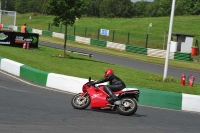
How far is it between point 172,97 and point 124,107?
10.9 feet

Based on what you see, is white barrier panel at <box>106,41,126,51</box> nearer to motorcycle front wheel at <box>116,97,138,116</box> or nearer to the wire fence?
the wire fence

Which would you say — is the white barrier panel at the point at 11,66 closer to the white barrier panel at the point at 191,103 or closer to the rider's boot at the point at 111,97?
the white barrier panel at the point at 191,103

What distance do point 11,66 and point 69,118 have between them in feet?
35.0

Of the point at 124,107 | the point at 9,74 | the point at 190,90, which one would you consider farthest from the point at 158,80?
the point at 124,107

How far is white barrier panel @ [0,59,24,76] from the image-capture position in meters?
19.7

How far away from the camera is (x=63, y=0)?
28047 millimetres

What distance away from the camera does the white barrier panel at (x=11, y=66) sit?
19.7 metres

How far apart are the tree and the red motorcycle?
1649cm

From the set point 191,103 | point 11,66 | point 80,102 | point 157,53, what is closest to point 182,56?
point 157,53

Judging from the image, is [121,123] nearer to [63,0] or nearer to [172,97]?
[172,97]

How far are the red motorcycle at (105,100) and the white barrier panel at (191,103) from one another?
3.13 m

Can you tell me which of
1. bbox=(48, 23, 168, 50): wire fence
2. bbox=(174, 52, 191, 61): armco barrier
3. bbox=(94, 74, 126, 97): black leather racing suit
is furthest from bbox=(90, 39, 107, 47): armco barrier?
bbox=(94, 74, 126, 97): black leather racing suit

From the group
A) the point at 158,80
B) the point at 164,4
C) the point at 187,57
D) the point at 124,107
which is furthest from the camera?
the point at 164,4

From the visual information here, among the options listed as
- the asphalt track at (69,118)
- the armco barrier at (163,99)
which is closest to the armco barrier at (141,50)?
the armco barrier at (163,99)
